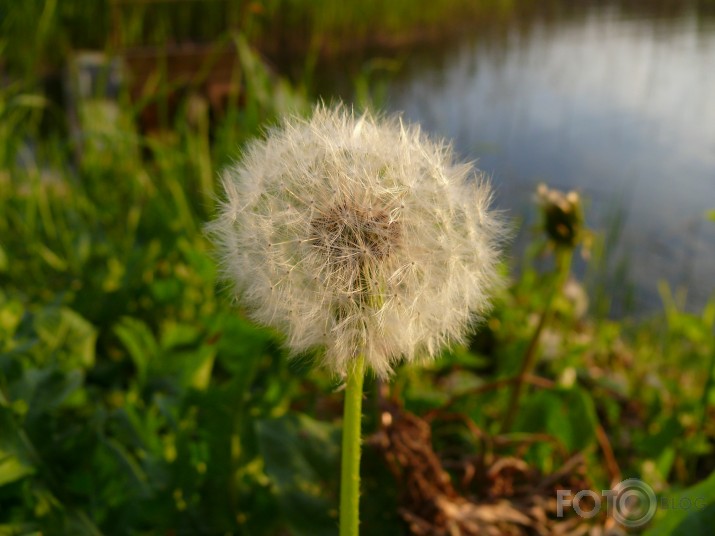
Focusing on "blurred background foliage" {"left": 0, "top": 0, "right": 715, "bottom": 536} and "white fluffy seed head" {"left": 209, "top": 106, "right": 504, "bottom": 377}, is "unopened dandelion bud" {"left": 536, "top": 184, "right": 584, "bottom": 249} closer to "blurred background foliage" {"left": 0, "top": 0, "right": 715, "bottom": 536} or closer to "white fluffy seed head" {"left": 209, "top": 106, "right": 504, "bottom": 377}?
"blurred background foliage" {"left": 0, "top": 0, "right": 715, "bottom": 536}

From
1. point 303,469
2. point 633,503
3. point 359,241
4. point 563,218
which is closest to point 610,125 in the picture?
point 563,218

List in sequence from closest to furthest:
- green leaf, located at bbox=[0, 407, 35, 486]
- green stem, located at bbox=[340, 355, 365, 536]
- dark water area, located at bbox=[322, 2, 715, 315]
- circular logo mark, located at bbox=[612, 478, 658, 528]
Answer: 1. green stem, located at bbox=[340, 355, 365, 536]
2. green leaf, located at bbox=[0, 407, 35, 486]
3. circular logo mark, located at bbox=[612, 478, 658, 528]
4. dark water area, located at bbox=[322, 2, 715, 315]

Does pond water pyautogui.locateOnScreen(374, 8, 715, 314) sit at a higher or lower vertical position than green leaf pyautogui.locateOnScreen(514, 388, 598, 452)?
lower

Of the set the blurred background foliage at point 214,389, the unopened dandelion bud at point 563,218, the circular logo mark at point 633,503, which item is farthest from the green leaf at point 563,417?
the unopened dandelion bud at point 563,218

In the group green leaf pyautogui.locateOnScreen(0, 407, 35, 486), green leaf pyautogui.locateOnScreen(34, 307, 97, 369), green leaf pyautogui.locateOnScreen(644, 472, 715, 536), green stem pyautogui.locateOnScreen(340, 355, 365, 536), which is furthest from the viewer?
green leaf pyautogui.locateOnScreen(34, 307, 97, 369)

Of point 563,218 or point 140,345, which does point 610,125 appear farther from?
point 140,345

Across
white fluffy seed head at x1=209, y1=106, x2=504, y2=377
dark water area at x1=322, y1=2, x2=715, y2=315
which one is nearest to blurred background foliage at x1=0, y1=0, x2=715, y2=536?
white fluffy seed head at x1=209, y1=106, x2=504, y2=377

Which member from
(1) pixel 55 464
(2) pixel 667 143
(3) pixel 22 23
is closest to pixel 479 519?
(1) pixel 55 464
